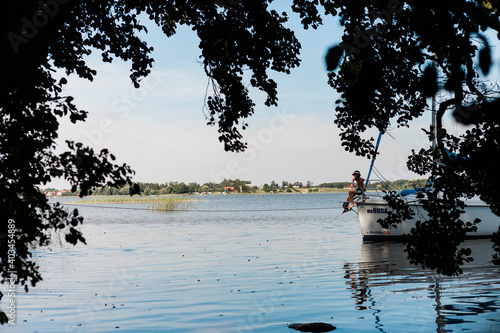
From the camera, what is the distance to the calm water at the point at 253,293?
9.77 m

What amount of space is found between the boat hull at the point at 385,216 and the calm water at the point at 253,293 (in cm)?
253

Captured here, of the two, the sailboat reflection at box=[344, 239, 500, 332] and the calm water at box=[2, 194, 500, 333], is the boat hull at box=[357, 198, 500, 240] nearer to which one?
the calm water at box=[2, 194, 500, 333]

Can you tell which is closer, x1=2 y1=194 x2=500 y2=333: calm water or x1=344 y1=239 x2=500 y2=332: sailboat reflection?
x1=344 y1=239 x2=500 y2=332: sailboat reflection

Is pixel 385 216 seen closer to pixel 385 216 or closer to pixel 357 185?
pixel 385 216

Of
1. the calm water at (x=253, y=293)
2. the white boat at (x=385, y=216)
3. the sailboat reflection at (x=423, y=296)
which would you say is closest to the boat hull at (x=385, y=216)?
the white boat at (x=385, y=216)

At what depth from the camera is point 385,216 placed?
2475cm

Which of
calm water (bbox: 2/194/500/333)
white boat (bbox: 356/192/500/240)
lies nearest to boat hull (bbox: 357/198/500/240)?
white boat (bbox: 356/192/500/240)

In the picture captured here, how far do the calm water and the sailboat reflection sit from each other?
0.02m

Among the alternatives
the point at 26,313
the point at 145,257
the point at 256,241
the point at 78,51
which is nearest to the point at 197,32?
the point at 78,51

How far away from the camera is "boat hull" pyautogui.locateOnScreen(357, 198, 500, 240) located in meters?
24.3

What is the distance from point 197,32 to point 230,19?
1130mm

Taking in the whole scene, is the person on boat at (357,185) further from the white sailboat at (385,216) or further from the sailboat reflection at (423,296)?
the sailboat reflection at (423,296)

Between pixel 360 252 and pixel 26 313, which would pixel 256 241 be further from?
pixel 26 313

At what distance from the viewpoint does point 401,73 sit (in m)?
8.70
